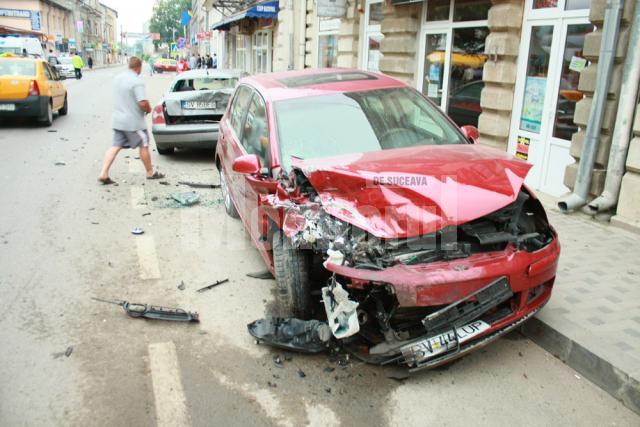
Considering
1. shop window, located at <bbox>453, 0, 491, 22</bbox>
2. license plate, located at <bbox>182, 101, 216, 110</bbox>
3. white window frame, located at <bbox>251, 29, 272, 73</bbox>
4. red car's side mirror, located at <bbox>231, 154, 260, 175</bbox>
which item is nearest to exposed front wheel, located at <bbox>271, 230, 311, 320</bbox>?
red car's side mirror, located at <bbox>231, 154, 260, 175</bbox>

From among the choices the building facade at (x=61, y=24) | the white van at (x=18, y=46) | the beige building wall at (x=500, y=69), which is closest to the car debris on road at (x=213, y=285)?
the beige building wall at (x=500, y=69)

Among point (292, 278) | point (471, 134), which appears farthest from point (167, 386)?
point (471, 134)

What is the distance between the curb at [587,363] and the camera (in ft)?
10.9

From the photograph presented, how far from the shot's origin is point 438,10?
10578mm

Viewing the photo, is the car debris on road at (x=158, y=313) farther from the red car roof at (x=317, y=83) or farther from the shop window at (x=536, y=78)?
the shop window at (x=536, y=78)

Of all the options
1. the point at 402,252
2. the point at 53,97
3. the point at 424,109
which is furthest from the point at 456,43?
the point at 53,97

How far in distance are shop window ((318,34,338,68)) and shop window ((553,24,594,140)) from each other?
918 cm

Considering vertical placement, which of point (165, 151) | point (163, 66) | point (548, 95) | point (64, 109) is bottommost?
point (165, 151)

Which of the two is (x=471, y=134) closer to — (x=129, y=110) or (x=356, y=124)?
(x=356, y=124)

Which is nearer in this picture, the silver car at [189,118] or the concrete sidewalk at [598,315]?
the concrete sidewalk at [598,315]

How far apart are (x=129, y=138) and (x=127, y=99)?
59 cm

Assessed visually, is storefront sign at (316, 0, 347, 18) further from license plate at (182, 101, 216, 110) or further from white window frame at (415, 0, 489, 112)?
license plate at (182, 101, 216, 110)

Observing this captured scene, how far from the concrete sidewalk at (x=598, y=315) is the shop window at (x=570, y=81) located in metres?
2.17

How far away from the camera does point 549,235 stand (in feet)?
12.6
